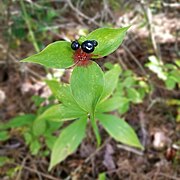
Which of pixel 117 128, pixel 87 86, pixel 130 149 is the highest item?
pixel 87 86

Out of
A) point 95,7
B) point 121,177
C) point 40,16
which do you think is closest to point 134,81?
point 121,177

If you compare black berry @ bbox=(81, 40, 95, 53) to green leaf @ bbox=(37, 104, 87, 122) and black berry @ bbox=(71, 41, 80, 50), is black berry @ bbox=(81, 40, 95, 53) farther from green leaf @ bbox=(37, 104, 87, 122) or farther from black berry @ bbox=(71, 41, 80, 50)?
green leaf @ bbox=(37, 104, 87, 122)

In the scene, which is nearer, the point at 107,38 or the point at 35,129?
the point at 107,38

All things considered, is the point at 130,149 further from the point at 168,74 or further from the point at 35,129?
the point at 35,129

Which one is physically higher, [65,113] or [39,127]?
[65,113]

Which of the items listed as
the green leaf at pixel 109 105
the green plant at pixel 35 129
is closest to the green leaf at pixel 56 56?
the green leaf at pixel 109 105

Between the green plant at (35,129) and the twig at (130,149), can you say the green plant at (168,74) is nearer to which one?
the twig at (130,149)

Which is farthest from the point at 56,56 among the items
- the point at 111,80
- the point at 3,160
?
the point at 3,160
